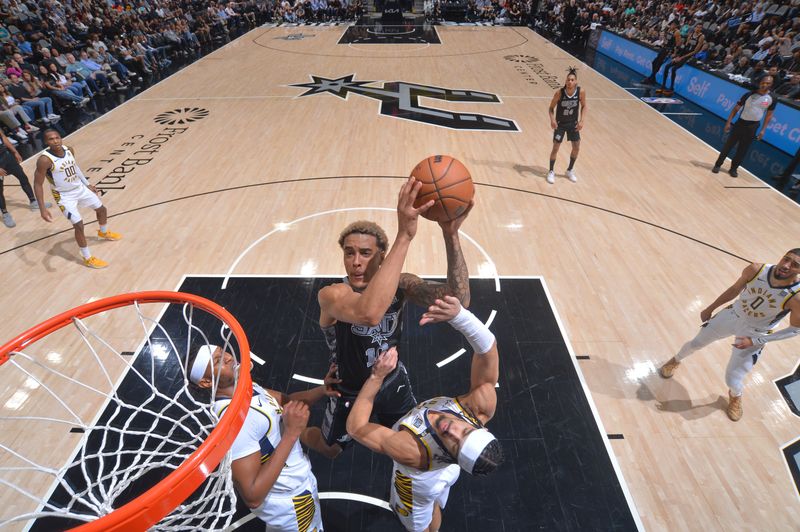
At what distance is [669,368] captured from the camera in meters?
4.38

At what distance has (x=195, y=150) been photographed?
906 centimetres

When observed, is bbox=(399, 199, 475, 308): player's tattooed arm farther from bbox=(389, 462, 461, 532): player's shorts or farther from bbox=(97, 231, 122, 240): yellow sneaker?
bbox=(97, 231, 122, 240): yellow sneaker

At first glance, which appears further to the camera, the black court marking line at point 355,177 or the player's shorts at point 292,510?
the black court marking line at point 355,177

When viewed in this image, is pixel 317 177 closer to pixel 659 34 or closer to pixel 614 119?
pixel 614 119

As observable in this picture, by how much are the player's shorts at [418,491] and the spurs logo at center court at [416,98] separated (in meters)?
8.73

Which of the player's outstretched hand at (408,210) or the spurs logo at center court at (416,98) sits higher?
the player's outstretched hand at (408,210)

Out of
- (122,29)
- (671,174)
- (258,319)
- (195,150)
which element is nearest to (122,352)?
(258,319)

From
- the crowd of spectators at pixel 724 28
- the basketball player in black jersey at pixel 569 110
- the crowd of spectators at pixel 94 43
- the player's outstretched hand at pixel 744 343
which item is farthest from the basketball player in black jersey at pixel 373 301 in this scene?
the crowd of spectators at pixel 94 43

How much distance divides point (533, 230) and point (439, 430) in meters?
4.99

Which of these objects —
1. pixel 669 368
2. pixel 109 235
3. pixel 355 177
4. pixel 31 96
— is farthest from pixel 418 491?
pixel 31 96

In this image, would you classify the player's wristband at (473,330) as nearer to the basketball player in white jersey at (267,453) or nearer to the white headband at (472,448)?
the white headband at (472,448)

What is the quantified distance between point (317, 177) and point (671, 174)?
6617 millimetres

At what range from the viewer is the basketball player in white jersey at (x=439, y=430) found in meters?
2.00

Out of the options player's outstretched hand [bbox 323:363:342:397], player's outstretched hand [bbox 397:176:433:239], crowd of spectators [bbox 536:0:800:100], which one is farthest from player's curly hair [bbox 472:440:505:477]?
crowd of spectators [bbox 536:0:800:100]
